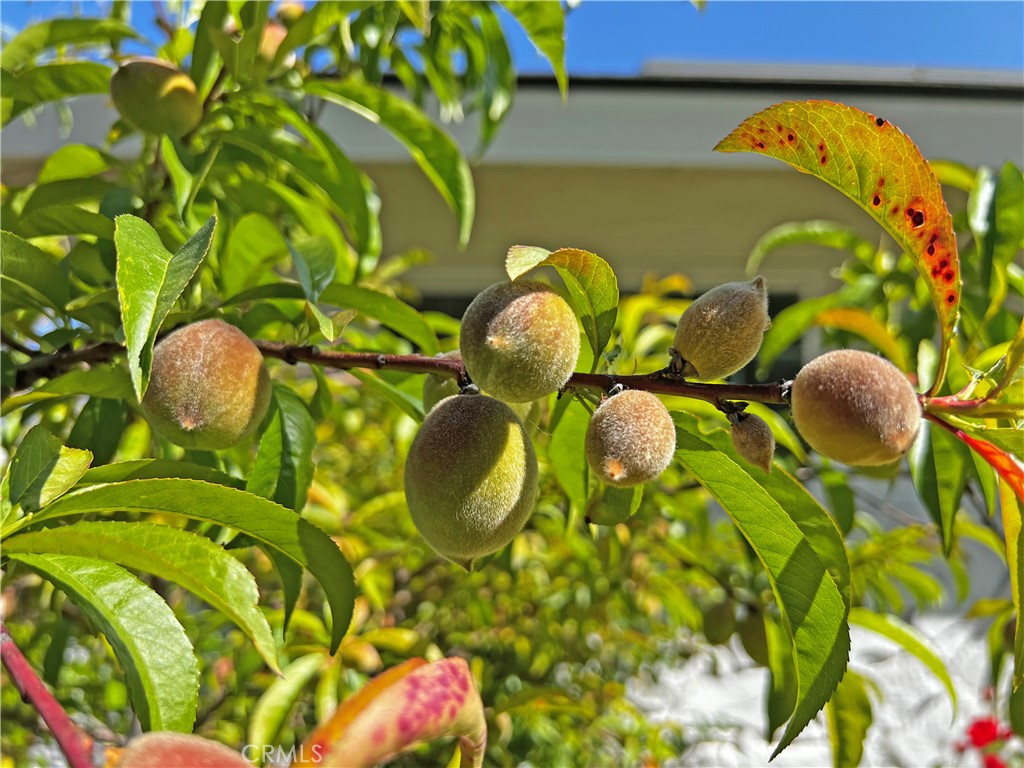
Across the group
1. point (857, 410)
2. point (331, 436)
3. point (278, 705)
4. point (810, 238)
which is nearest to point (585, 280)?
point (857, 410)

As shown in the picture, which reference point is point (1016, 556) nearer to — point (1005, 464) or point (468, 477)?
point (1005, 464)

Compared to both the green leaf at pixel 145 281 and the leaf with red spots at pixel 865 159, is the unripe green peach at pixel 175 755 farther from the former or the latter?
the leaf with red spots at pixel 865 159

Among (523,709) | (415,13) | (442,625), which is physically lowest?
(442,625)

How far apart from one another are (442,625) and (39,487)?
66.1 inches

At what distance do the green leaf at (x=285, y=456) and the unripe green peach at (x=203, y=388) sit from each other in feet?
0.29

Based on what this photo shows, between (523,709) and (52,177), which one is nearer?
(52,177)

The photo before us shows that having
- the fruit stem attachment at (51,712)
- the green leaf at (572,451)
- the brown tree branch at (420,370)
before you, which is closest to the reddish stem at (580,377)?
the brown tree branch at (420,370)

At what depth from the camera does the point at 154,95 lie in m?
0.97

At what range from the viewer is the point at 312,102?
6.65 ft

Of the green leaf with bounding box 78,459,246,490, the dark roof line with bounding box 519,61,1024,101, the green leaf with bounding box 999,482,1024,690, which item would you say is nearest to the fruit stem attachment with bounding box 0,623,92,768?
the green leaf with bounding box 78,459,246,490

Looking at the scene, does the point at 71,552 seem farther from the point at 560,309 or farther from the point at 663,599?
the point at 663,599

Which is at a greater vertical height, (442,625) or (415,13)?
(415,13)

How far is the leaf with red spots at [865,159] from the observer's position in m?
0.59

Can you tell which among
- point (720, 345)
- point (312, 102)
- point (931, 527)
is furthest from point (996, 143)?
point (720, 345)
